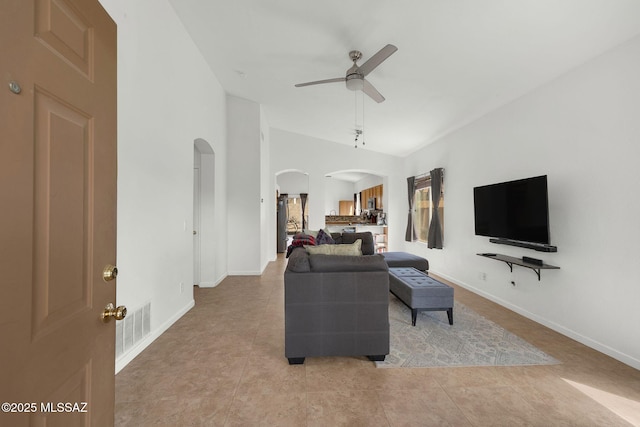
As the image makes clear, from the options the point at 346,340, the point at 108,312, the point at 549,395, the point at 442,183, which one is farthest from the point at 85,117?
the point at 442,183

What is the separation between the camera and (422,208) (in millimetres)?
5898

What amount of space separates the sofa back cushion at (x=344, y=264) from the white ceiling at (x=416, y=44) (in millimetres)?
2184

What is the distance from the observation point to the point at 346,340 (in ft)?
7.14

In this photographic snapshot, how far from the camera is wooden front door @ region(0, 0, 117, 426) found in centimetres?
57

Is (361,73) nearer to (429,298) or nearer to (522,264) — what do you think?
(429,298)

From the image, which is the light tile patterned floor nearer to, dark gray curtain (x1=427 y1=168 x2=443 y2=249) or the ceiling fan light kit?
dark gray curtain (x1=427 y1=168 x2=443 y2=249)

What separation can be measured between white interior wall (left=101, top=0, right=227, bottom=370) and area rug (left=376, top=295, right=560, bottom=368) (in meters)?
2.23

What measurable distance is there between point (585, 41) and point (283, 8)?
2680 millimetres

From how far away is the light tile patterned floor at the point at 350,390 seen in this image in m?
1.61

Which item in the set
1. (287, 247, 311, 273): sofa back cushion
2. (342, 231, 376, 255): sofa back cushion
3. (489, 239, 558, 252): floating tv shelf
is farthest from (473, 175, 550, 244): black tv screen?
(287, 247, 311, 273): sofa back cushion

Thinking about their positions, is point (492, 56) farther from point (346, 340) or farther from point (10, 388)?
point (10, 388)

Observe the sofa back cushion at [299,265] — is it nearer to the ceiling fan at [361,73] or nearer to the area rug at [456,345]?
the area rug at [456,345]

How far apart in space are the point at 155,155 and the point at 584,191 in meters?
4.15

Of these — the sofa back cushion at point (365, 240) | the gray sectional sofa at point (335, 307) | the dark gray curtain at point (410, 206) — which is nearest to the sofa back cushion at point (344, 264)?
the gray sectional sofa at point (335, 307)
